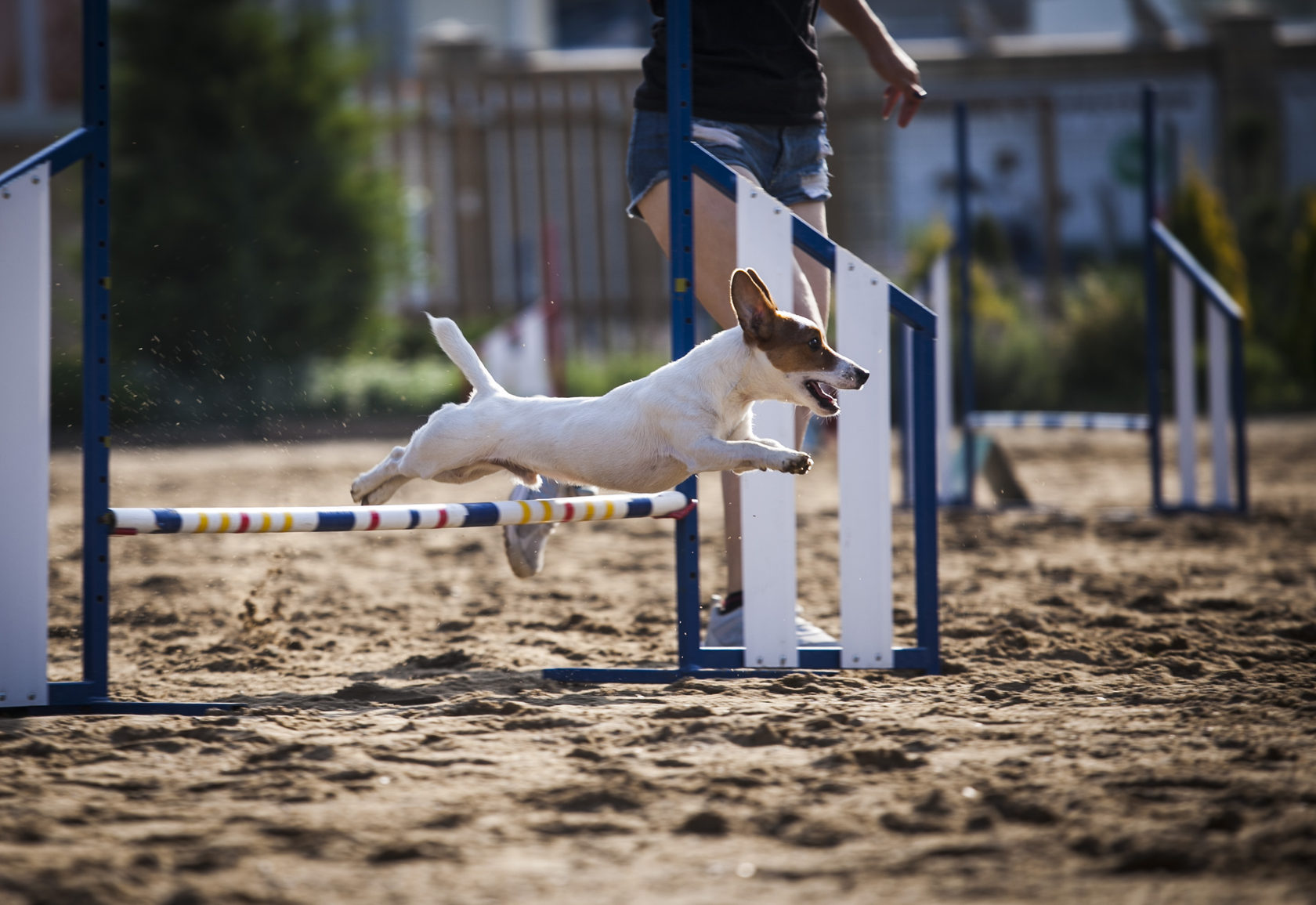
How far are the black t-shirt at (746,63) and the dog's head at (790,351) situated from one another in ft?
2.15

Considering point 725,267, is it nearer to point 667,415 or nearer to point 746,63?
point 746,63

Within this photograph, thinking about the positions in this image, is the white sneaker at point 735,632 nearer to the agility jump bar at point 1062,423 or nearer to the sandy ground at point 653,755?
the sandy ground at point 653,755

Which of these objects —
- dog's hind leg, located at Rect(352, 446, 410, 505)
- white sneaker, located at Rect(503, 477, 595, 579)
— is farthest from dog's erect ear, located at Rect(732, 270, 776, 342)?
dog's hind leg, located at Rect(352, 446, 410, 505)

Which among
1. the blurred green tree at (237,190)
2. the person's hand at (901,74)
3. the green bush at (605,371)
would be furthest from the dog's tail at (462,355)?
the blurred green tree at (237,190)

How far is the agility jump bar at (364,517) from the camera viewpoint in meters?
2.90

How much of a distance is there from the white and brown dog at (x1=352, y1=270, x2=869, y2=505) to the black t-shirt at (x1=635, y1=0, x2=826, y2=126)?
65 cm

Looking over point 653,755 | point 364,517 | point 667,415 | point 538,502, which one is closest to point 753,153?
point 667,415

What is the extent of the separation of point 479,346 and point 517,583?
308 inches

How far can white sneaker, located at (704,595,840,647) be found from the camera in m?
3.48

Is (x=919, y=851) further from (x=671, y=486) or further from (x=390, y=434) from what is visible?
(x=390, y=434)

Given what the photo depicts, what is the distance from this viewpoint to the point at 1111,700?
9.98ft

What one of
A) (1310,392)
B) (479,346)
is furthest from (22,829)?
(1310,392)

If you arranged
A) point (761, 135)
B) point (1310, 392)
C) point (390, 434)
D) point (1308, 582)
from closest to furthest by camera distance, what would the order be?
point (761, 135) < point (1308, 582) < point (390, 434) < point (1310, 392)

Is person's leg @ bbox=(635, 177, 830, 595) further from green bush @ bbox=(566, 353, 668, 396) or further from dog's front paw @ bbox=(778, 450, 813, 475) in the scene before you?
green bush @ bbox=(566, 353, 668, 396)
